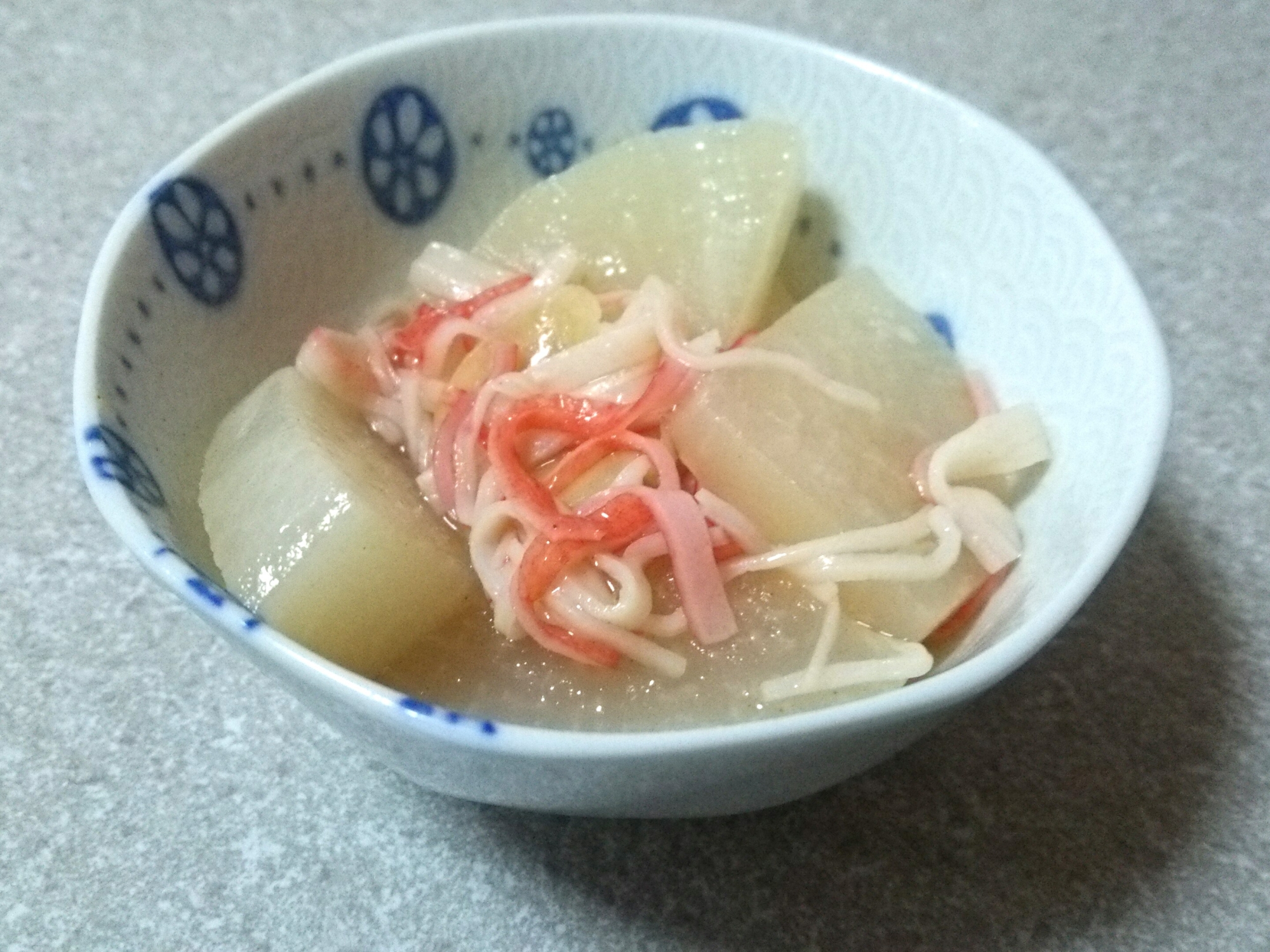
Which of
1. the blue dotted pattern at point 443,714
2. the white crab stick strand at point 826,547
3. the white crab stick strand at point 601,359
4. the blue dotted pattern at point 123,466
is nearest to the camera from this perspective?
the blue dotted pattern at point 443,714

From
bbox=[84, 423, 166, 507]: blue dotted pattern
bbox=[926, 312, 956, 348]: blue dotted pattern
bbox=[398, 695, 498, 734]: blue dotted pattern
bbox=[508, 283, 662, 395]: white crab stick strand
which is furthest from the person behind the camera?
bbox=[926, 312, 956, 348]: blue dotted pattern

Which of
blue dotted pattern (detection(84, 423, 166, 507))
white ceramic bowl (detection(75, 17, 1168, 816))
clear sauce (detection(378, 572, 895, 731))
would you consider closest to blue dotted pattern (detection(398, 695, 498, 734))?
white ceramic bowl (detection(75, 17, 1168, 816))

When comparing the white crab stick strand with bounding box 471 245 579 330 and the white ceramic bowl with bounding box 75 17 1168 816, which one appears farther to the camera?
the white crab stick strand with bounding box 471 245 579 330

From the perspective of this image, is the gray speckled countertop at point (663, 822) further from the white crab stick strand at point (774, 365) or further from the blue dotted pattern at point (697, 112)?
the blue dotted pattern at point (697, 112)

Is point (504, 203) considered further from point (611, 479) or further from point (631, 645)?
point (631, 645)

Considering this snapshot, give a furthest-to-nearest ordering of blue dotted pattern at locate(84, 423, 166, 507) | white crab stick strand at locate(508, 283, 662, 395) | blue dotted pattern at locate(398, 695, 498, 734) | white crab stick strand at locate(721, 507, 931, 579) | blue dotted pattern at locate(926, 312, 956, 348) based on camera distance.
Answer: blue dotted pattern at locate(926, 312, 956, 348) → white crab stick strand at locate(508, 283, 662, 395) → white crab stick strand at locate(721, 507, 931, 579) → blue dotted pattern at locate(84, 423, 166, 507) → blue dotted pattern at locate(398, 695, 498, 734)

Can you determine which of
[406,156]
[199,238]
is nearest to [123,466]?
[199,238]

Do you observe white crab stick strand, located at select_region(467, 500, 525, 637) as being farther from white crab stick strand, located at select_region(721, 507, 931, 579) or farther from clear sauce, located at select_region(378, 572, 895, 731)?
white crab stick strand, located at select_region(721, 507, 931, 579)

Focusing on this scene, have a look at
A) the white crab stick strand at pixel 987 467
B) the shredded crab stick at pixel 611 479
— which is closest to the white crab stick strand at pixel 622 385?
the shredded crab stick at pixel 611 479
